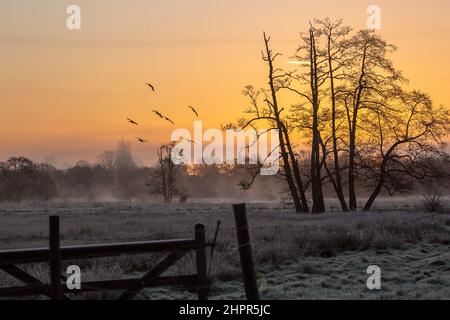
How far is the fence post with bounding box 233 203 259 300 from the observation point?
8.01 m

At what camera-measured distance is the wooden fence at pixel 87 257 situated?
7730mm

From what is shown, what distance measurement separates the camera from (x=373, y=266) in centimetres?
1414

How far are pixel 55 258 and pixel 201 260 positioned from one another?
2.03 meters

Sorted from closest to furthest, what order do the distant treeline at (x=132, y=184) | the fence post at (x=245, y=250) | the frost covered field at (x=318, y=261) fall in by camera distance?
the fence post at (x=245, y=250) → the frost covered field at (x=318, y=261) → the distant treeline at (x=132, y=184)

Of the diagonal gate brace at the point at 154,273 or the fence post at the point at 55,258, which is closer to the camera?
the fence post at the point at 55,258

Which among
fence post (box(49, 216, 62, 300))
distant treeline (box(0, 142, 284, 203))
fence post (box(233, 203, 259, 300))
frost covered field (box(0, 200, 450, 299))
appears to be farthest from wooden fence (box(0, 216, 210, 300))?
distant treeline (box(0, 142, 284, 203))

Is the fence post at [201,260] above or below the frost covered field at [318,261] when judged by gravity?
above

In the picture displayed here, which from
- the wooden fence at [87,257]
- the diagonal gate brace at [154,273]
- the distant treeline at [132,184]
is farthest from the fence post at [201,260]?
the distant treeline at [132,184]

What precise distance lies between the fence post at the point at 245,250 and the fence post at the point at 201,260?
1.77 ft

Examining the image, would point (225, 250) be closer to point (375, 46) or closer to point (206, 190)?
point (375, 46)

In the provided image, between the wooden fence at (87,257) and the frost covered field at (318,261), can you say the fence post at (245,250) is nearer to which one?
the wooden fence at (87,257)

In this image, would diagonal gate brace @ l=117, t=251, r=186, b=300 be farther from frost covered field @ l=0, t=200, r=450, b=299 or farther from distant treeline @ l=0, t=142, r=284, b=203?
distant treeline @ l=0, t=142, r=284, b=203
